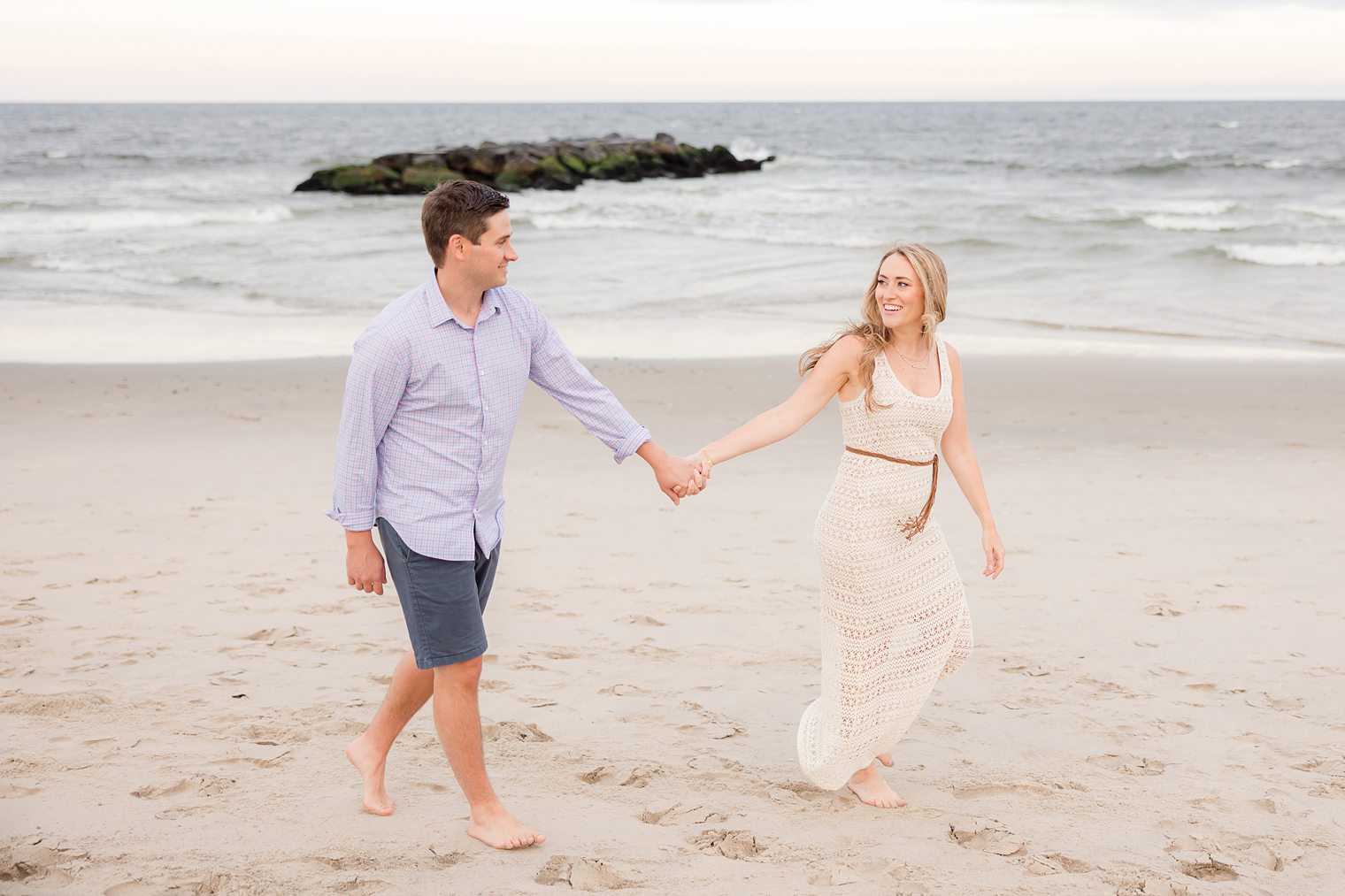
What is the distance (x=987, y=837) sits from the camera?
3.54 meters

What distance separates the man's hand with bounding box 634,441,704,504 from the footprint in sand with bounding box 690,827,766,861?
40.2 inches

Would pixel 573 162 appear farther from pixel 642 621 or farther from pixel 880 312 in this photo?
pixel 880 312

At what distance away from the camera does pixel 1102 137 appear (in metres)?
62.7

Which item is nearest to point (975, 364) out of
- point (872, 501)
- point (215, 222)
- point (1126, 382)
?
point (1126, 382)

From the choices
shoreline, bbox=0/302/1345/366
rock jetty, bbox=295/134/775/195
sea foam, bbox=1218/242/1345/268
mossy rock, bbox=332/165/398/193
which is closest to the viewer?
shoreline, bbox=0/302/1345/366

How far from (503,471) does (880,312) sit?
4.07 ft

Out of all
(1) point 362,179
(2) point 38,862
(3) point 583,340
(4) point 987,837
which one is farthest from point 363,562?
(1) point 362,179

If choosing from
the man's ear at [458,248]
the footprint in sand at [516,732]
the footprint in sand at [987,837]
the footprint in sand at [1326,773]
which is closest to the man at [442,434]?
the man's ear at [458,248]

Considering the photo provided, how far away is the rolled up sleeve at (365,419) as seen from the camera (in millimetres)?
3107

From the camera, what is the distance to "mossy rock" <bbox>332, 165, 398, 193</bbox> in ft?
119

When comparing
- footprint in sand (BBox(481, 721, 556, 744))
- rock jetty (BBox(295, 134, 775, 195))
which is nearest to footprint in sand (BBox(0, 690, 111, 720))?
footprint in sand (BBox(481, 721, 556, 744))

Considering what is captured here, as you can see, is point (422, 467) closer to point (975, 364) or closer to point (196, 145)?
point (975, 364)

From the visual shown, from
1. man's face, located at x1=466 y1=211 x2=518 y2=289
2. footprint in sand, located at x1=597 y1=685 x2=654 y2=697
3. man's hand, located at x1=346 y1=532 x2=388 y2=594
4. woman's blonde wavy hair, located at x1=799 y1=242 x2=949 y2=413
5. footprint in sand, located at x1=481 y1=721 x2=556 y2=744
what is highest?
man's face, located at x1=466 y1=211 x2=518 y2=289

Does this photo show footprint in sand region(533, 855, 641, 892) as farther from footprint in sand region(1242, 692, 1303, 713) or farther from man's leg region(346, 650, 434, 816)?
footprint in sand region(1242, 692, 1303, 713)
